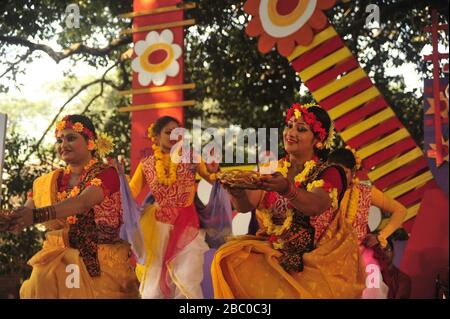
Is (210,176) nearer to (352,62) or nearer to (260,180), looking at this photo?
(352,62)

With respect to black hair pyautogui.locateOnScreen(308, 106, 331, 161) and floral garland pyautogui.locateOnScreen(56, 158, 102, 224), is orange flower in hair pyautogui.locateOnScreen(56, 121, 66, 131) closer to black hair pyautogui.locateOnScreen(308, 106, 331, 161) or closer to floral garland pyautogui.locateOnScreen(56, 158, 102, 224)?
floral garland pyautogui.locateOnScreen(56, 158, 102, 224)

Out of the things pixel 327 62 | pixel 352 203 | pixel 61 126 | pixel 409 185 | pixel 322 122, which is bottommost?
pixel 352 203

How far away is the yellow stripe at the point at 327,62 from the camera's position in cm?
569

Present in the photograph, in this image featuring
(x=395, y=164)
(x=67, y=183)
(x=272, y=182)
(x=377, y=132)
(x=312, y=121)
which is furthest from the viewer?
(x=377, y=132)

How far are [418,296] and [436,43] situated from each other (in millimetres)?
1619

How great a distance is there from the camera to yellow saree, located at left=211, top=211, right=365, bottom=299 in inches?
164

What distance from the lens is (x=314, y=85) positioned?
5758 millimetres

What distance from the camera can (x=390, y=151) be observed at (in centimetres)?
550

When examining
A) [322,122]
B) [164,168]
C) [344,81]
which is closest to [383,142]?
[344,81]

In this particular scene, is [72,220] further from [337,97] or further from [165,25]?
[337,97]

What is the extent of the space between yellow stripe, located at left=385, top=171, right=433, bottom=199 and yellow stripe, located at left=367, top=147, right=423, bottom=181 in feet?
0.41

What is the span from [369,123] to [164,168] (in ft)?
4.74

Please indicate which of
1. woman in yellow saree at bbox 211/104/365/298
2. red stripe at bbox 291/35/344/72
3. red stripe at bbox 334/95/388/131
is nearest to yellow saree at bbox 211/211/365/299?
woman in yellow saree at bbox 211/104/365/298

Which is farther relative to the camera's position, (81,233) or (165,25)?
(165,25)
